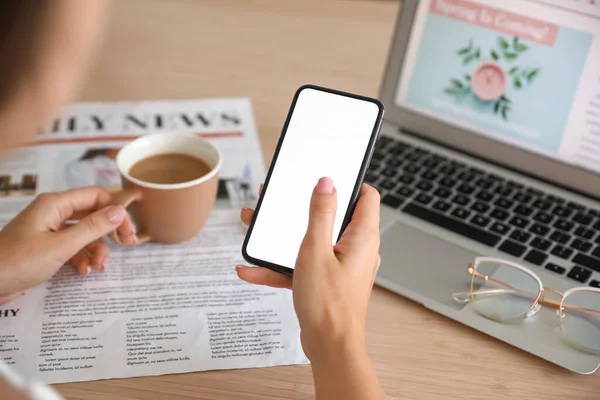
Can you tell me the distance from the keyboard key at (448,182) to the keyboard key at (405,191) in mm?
42

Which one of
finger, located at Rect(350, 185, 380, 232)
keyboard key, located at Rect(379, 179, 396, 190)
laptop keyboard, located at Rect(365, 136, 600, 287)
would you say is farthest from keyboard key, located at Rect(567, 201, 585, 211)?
finger, located at Rect(350, 185, 380, 232)

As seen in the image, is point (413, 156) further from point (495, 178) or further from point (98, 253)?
point (98, 253)

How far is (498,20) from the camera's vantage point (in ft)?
2.53

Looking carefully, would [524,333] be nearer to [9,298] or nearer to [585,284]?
[585,284]

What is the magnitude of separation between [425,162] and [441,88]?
0.10m

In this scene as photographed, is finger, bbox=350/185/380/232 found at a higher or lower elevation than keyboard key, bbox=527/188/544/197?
higher

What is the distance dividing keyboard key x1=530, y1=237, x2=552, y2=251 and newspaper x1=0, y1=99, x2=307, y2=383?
277 millimetres

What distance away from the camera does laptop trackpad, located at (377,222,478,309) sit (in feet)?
2.10

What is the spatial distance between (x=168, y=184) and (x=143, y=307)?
132 mm

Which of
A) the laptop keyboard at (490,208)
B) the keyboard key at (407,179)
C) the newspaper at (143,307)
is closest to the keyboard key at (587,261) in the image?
the laptop keyboard at (490,208)

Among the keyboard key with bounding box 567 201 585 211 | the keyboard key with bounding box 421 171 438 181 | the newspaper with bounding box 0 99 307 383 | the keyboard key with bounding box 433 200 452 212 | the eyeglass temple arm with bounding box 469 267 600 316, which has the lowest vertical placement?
the newspaper with bounding box 0 99 307 383

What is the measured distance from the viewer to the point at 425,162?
0.81 metres

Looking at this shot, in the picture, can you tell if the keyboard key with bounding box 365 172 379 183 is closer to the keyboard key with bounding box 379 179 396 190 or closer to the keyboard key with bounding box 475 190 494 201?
the keyboard key with bounding box 379 179 396 190

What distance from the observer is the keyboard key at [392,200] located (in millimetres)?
749
